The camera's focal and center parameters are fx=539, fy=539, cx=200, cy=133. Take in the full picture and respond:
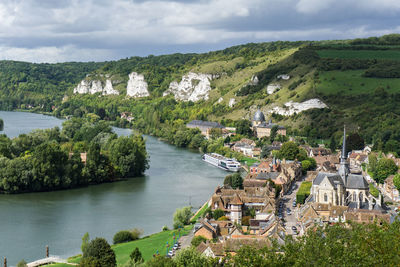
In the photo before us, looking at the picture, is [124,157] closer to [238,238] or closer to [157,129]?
[238,238]

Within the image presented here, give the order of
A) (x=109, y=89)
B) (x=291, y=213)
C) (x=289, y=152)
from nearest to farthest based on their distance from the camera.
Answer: (x=291, y=213), (x=289, y=152), (x=109, y=89)

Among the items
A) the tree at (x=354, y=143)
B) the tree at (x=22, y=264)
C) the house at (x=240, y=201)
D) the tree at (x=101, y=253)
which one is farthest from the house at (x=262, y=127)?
the tree at (x=22, y=264)

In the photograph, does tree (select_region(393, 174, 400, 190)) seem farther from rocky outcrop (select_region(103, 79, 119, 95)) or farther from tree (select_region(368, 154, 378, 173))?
rocky outcrop (select_region(103, 79, 119, 95))

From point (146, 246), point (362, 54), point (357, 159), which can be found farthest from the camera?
point (362, 54)

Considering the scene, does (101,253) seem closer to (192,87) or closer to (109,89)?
(192,87)

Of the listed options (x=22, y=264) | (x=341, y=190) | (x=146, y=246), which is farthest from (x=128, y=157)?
(x=22, y=264)

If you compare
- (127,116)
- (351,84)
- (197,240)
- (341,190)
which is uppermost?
(351,84)

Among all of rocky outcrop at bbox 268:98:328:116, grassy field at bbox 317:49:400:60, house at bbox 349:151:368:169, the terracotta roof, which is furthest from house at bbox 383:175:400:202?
grassy field at bbox 317:49:400:60
